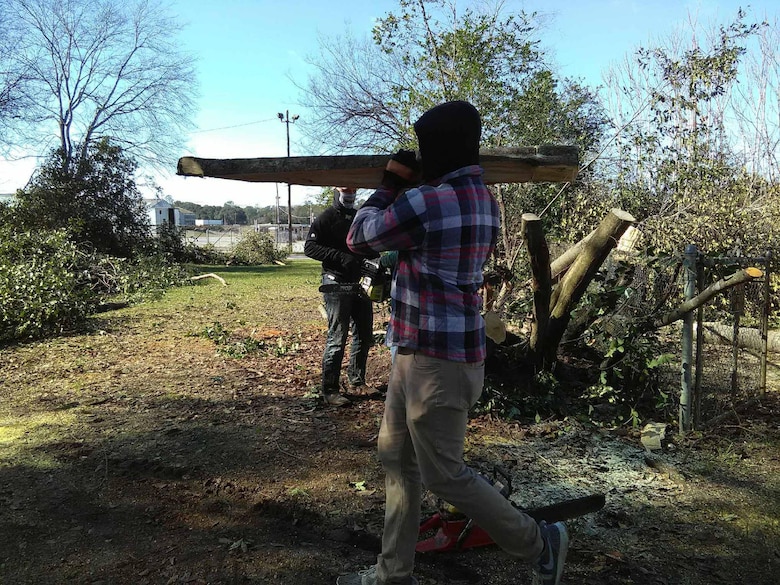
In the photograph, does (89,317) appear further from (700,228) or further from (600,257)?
(700,228)

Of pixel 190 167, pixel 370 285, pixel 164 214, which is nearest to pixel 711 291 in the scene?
pixel 370 285

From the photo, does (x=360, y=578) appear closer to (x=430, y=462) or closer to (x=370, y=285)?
(x=430, y=462)

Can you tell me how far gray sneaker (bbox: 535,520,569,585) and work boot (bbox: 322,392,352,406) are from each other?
2731 mm

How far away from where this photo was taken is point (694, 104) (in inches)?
336

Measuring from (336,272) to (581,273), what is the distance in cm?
196

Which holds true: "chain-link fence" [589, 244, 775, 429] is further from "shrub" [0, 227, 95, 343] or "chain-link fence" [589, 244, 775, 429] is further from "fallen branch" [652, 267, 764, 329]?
"shrub" [0, 227, 95, 343]

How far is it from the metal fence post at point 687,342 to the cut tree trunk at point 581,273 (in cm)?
47

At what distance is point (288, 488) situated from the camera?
337 centimetres

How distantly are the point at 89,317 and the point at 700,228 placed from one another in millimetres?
9210

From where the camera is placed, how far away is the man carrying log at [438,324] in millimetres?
2072

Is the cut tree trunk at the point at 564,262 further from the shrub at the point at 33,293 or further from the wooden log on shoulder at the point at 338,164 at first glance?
the shrub at the point at 33,293

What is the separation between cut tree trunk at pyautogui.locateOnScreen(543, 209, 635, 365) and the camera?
4.22 m

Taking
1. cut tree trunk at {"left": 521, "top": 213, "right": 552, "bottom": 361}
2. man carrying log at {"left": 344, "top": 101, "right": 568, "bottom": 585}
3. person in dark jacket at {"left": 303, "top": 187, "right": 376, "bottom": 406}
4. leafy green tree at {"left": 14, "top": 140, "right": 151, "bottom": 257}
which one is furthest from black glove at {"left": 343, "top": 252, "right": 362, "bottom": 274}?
leafy green tree at {"left": 14, "top": 140, "right": 151, "bottom": 257}

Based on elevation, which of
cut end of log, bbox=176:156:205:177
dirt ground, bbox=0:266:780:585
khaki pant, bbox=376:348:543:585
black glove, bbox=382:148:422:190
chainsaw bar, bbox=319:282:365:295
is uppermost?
cut end of log, bbox=176:156:205:177
